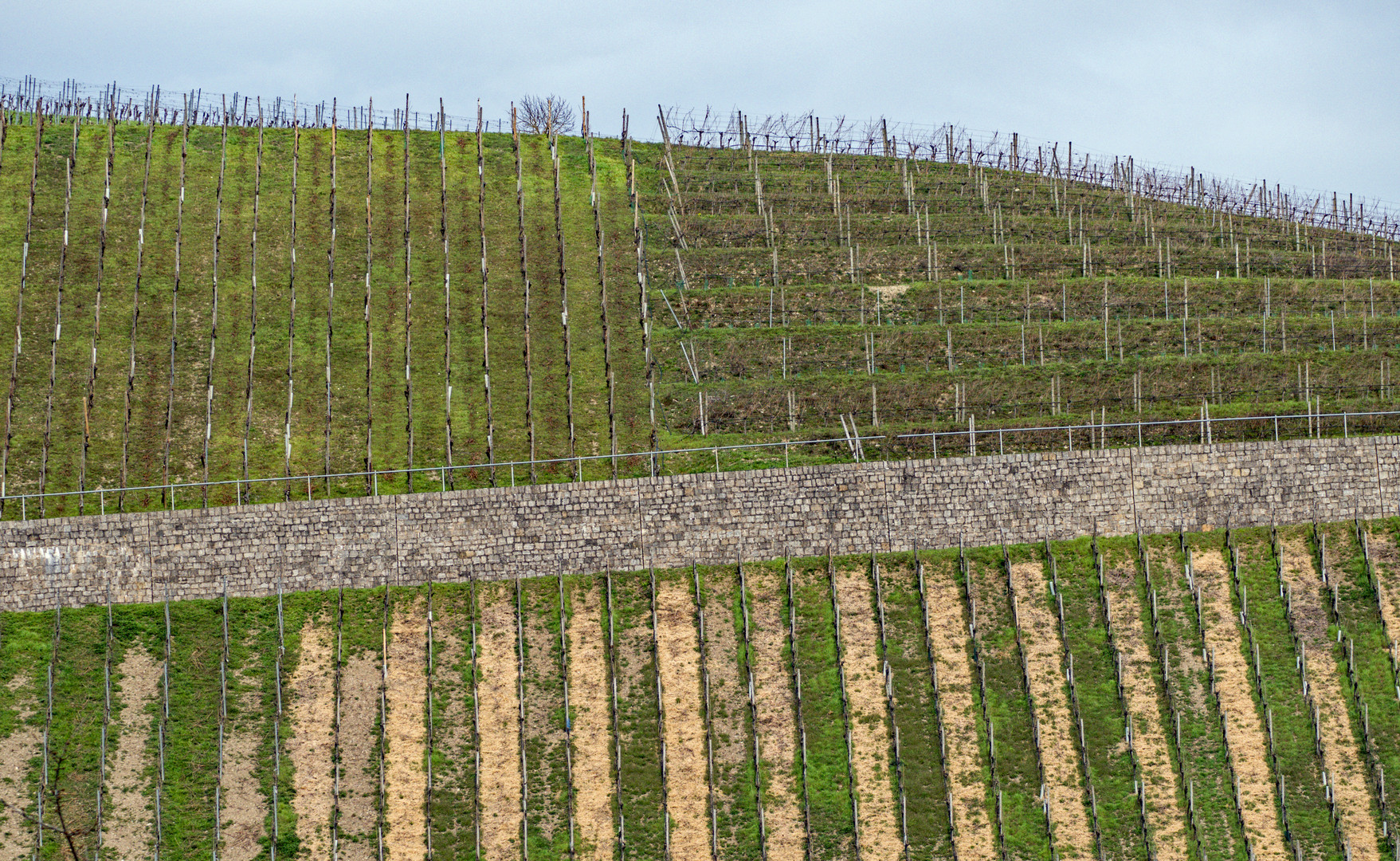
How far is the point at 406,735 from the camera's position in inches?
1610

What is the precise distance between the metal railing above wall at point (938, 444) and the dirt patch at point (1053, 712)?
17.8 ft

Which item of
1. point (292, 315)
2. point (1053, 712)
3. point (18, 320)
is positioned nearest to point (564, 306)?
point (292, 315)

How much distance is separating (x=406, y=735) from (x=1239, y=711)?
69.4ft

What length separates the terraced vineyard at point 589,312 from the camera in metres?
50.5

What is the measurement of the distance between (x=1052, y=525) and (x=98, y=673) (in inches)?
1025

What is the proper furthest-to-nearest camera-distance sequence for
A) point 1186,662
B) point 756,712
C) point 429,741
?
1. point 1186,662
2. point 756,712
3. point 429,741

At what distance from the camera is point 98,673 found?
41719mm

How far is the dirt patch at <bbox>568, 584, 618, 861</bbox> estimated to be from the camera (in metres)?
39.1

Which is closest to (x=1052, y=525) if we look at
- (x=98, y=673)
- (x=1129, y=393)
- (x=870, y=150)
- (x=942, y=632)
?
(x=942, y=632)

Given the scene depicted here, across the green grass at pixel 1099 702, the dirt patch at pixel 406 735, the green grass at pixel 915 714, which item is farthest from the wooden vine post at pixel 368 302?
the green grass at pixel 1099 702

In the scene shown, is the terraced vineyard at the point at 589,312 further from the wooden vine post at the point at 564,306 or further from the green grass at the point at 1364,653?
the green grass at the point at 1364,653

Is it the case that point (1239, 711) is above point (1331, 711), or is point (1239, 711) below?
above

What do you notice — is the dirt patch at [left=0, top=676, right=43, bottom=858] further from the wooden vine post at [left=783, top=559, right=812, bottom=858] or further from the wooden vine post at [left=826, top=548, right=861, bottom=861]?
the wooden vine post at [left=826, top=548, right=861, bottom=861]

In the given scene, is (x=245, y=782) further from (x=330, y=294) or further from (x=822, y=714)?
(x=330, y=294)
